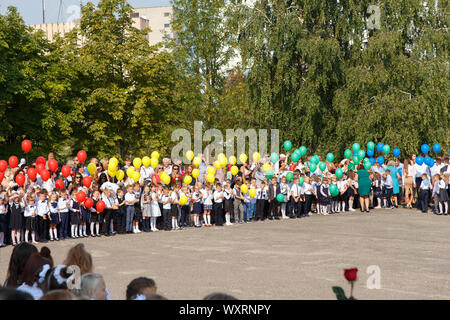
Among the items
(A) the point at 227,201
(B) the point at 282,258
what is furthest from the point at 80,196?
(B) the point at 282,258

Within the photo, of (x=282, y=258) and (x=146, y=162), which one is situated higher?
(x=146, y=162)

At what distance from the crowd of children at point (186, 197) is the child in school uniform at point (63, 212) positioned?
0.10 ft

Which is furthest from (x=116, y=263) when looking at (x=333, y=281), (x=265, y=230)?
(x=265, y=230)

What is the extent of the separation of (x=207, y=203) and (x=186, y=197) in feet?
2.85

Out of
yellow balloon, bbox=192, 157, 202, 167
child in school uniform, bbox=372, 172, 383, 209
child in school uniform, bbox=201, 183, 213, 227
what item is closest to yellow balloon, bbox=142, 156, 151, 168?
yellow balloon, bbox=192, 157, 202, 167

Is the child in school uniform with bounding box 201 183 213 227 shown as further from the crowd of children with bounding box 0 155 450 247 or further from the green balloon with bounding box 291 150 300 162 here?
the green balloon with bounding box 291 150 300 162

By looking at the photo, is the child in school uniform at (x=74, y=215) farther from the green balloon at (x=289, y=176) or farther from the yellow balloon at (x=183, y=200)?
the green balloon at (x=289, y=176)

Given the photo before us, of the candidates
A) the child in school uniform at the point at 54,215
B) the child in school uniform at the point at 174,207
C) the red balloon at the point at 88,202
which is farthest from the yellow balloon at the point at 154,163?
the child in school uniform at the point at 54,215

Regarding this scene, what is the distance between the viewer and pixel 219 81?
4322cm

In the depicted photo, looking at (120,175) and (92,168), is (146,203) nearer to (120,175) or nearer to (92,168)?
(120,175)

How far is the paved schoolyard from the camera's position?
32.1 feet

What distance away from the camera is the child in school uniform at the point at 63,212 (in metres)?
17.0

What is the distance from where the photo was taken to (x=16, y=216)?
16.0 m
